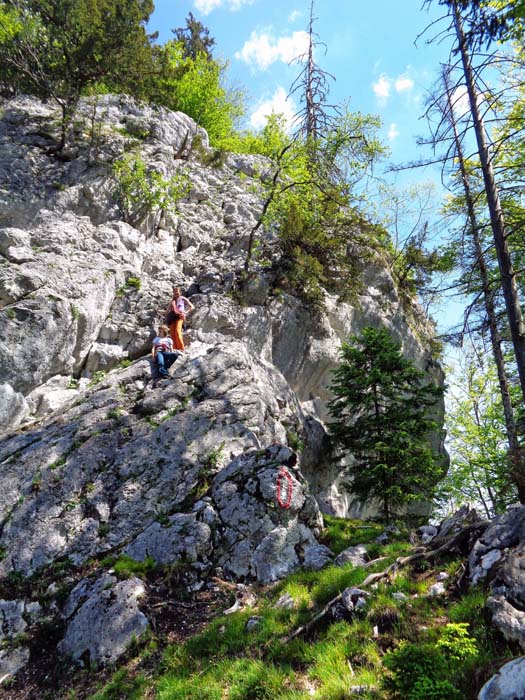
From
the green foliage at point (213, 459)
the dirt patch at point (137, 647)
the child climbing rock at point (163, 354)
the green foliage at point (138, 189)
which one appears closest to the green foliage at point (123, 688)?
the dirt patch at point (137, 647)

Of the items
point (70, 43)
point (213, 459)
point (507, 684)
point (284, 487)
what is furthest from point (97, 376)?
point (70, 43)

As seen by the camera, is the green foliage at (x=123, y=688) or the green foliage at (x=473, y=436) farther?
the green foliage at (x=473, y=436)

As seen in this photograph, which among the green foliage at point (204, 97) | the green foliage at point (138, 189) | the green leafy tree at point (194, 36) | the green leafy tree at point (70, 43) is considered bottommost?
the green foliage at point (138, 189)

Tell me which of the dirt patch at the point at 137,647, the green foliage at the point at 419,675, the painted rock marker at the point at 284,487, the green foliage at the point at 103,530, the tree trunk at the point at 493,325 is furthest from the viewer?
the painted rock marker at the point at 284,487

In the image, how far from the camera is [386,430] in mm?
11234

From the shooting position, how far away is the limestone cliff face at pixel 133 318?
9.48 meters

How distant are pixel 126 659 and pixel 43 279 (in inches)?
394

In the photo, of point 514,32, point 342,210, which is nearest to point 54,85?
point 342,210

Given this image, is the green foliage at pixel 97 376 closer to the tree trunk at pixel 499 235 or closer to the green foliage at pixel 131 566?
the green foliage at pixel 131 566

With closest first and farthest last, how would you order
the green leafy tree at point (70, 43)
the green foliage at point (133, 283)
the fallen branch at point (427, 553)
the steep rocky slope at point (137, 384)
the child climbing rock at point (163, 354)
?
the fallen branch at point (427, 553) < the steep rocky slope at point (137, 384) < the child climbing rock at point (163, 354) < the green foliage at point (133, 283) < the green leafy tree at point (70, 43)

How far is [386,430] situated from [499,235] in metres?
5.74

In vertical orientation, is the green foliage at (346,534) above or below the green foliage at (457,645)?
below

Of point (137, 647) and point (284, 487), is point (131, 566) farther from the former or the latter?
point (284, 487)

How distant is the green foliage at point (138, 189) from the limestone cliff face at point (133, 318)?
308 millimetres
